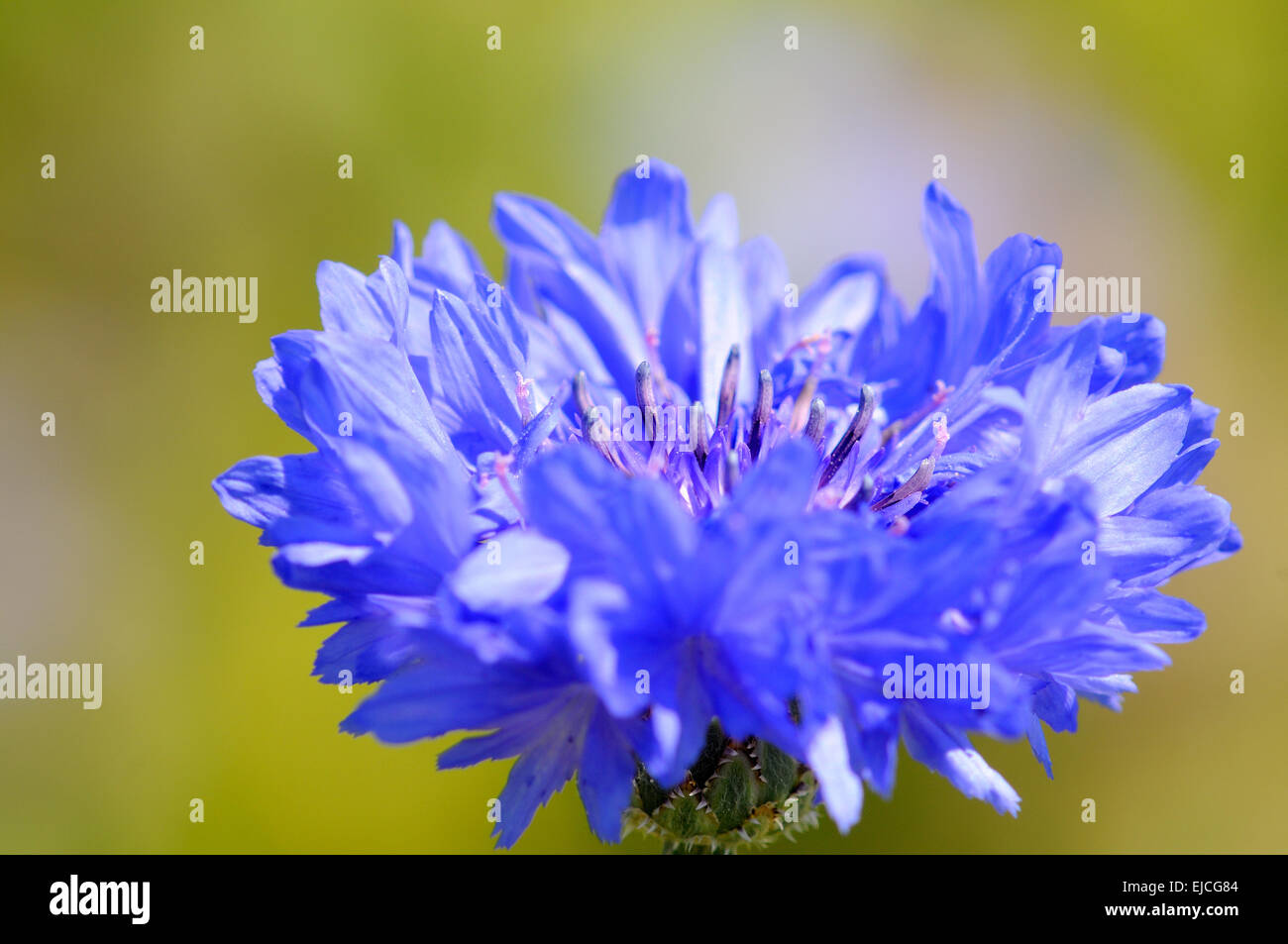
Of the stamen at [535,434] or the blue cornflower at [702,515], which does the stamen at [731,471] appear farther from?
the stamen at [535,434]

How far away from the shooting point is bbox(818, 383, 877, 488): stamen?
137 centimetres

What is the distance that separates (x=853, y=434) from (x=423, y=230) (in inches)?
77.8

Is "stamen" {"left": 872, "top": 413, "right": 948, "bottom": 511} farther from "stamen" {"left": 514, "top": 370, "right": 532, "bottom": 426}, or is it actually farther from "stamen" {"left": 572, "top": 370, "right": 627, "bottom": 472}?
"stamen" {"left": 514, "top": 370, "right": 532, "bottom": 426}

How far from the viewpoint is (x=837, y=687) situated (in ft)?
3.14

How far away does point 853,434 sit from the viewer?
138cm

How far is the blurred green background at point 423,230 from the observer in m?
2.60

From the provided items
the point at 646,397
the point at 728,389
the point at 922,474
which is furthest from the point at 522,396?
the point at 922,474

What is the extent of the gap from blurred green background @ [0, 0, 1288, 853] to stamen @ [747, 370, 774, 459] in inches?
52.6

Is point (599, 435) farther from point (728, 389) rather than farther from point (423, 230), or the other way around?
point (423, 230)

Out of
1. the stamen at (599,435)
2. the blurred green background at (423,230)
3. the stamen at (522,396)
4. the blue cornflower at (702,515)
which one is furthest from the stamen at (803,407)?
the blurred green background at (423,230)

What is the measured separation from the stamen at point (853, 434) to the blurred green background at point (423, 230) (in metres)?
1.33

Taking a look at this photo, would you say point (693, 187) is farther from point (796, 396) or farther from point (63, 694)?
point (63, 694)
